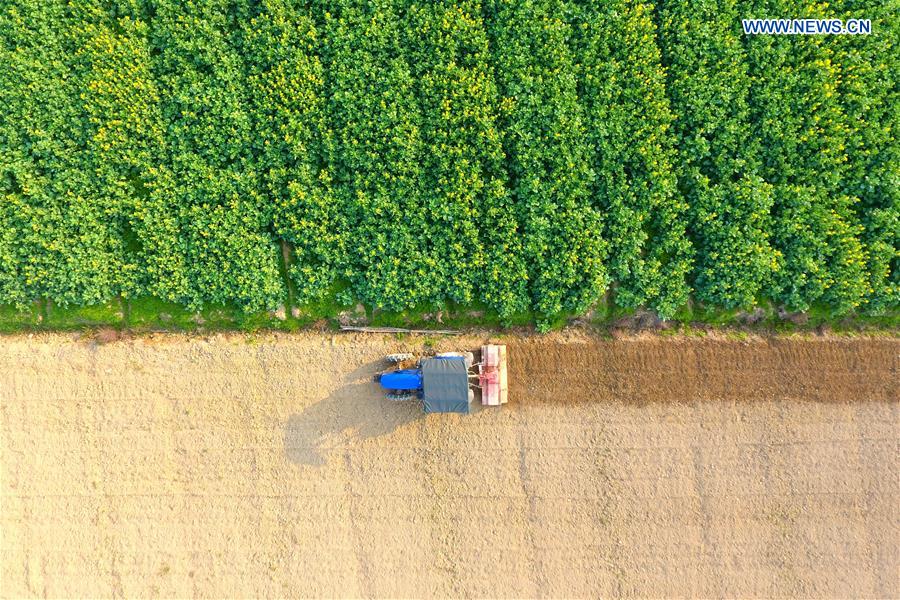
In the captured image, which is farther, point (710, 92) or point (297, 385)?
point (297, 385)

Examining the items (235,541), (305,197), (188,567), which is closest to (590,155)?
(305,197)

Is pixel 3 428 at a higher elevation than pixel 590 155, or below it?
below

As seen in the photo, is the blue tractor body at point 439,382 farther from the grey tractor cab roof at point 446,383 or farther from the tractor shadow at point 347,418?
the tractor shadow at point 347,418

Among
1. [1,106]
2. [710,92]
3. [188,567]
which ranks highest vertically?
[1,106]

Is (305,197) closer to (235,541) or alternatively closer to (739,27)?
(235,541)

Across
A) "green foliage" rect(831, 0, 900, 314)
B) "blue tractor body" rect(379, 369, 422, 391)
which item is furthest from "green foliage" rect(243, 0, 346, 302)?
"green foliage" rect(831, 0, 900, 314)

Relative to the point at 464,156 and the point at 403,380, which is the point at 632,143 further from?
the point at 403,380

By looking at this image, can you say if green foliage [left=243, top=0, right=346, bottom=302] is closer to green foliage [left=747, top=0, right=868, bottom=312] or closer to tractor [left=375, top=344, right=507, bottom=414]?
tractor [left=375, top=344, right=507, bottom=414]
